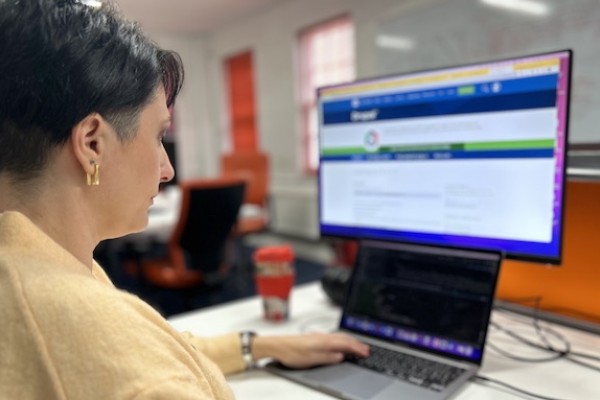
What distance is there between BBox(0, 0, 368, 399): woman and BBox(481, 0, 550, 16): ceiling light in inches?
119

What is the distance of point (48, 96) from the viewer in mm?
527

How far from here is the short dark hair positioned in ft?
1.72

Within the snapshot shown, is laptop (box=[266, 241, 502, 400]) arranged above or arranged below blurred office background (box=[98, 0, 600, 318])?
below

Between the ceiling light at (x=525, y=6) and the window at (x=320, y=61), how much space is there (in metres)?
1.54

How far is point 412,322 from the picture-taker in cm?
98

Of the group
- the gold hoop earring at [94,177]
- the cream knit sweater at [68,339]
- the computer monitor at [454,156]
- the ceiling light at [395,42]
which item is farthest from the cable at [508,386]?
the ceiling light at [395,42]

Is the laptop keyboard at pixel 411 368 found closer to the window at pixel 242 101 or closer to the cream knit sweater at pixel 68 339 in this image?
the cream knit sweater at pixel 68 339

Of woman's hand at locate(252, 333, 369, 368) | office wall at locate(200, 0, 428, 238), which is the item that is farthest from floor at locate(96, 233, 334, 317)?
woman's hand at locate(252, 333, 369, 368)

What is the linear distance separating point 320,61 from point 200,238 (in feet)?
10.1

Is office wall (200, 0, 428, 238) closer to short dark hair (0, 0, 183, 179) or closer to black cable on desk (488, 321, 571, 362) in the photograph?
black cable on desk (488, 321, 571, 362)

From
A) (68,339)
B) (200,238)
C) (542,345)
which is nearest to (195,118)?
(200,238)

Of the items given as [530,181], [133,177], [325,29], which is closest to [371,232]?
[530,181]

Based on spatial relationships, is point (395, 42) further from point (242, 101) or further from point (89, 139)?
point (89, 139)

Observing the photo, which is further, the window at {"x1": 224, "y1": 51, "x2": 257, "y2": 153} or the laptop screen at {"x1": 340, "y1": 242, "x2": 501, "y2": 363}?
the window at {"x1": 224, "y1": 51, "x2": 257, "y2": 153}
